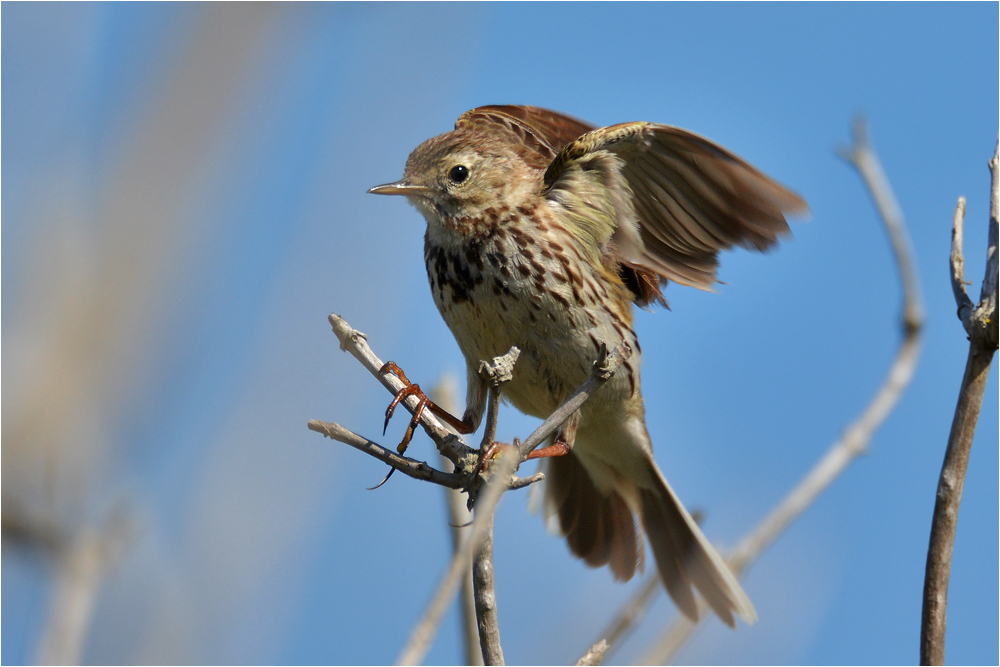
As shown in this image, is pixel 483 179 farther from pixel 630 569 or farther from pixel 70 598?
pixel 70 598

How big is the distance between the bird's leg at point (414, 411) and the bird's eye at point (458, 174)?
1.22 m

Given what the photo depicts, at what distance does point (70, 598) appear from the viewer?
229 cm

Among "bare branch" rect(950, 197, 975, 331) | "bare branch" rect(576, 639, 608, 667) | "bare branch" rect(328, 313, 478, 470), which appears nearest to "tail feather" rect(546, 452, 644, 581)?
"bare branch" rect(328, 313, 478, 470)

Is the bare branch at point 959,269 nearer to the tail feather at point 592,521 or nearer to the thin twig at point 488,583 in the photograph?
the thin twig at point 488,583

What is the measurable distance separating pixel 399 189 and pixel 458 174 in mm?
332

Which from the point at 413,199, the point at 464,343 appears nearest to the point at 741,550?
the point at 464,343

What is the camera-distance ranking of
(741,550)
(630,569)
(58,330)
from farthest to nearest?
(630,569) < (741,550) < (58,330)

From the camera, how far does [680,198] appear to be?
4996 mm

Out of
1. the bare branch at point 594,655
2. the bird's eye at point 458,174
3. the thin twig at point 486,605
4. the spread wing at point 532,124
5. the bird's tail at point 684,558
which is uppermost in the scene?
the spread wing at point 532,124

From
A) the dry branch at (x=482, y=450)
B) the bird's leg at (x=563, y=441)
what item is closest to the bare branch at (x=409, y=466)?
the dry branch at (x=482, y=450)

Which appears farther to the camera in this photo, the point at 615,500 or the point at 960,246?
the point at 615,500

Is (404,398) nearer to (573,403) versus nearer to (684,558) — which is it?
(573,403)

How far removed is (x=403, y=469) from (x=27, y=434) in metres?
1.52

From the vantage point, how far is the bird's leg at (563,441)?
4.78 metres
